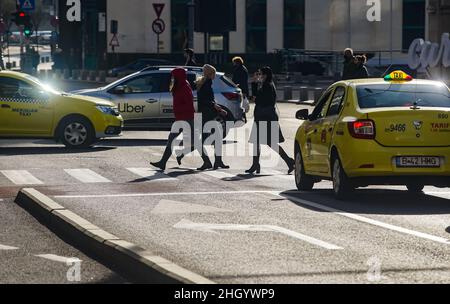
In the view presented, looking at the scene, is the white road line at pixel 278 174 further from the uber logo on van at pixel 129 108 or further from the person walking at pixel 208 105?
the uber logo on van at pixel 129 108

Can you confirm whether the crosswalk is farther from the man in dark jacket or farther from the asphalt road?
the man in dark jacket

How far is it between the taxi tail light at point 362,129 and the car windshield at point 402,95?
0.35m

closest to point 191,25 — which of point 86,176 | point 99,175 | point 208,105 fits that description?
point 208,105

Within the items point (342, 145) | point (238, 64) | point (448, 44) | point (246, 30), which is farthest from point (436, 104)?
point (246, 30)

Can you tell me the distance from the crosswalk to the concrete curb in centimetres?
437

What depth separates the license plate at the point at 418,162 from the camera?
52.9 feet

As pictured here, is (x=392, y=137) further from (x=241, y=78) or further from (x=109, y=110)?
(x=241, y=78)

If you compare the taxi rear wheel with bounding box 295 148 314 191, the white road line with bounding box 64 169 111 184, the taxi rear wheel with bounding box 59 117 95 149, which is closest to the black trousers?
the white road line with bounding box 64 169 111 184

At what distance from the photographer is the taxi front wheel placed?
1648cm
